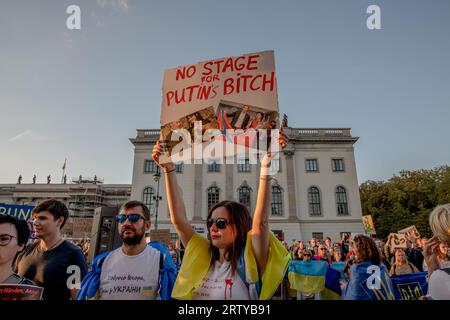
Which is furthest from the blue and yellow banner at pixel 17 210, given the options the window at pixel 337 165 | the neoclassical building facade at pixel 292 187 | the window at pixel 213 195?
the window at pixel 337 165

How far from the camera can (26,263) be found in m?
2.76

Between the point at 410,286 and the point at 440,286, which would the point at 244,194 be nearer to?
the point at 410,286

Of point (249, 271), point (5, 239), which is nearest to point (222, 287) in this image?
point (249, 271)

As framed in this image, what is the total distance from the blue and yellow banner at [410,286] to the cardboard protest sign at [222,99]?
369 cm

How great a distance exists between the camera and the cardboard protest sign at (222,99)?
7.81 feet

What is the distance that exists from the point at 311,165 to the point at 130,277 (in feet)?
101

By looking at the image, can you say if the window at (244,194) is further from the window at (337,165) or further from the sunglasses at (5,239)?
the sunglasses at (5,239)

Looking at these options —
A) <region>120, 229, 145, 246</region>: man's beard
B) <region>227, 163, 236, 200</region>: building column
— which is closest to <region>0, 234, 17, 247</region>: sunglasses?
<region>120, 229, 145, 246</region>: man's beard

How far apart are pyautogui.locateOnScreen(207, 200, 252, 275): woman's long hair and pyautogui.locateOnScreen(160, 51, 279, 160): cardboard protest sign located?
56 cm

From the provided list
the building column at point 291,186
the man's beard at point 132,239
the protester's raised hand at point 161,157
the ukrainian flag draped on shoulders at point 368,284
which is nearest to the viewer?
the protester's raised hand at point 161,157

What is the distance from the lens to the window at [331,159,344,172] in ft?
101

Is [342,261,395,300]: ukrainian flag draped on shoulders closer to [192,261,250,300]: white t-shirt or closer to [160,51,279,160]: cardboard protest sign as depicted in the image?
[192,261,250,300]: white t-shirt

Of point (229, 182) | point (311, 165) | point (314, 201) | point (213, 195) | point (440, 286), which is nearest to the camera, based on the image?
point (440, 286)

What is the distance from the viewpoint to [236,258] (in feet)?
6.65
